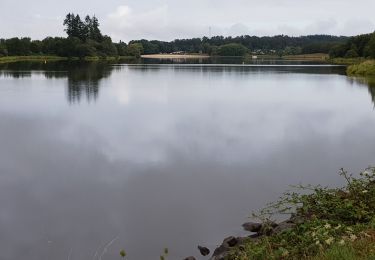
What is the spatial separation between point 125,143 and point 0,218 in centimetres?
787

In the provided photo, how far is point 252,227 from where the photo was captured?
1015 cm

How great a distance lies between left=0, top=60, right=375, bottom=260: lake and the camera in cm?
977

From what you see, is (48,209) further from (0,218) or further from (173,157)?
(173,157)

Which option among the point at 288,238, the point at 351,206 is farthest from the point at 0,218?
the point at 351,206

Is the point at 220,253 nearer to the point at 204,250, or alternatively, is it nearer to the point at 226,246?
the point at 226,246

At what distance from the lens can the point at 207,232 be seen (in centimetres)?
1005

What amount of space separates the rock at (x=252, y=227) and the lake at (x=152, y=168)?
0.22 m

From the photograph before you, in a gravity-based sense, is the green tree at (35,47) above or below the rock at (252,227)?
above

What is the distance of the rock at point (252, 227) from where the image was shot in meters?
10.1

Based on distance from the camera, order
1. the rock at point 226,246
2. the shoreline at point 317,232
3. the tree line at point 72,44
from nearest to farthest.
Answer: the shoreline at point 317,232, the rock at point 226,246, the tree line at point 72,44

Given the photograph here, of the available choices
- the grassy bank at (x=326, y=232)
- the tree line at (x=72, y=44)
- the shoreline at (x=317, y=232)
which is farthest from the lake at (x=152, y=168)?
the tree line at (x=72, y=44)

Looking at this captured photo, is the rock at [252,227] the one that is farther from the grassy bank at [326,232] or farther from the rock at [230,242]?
the rock at [230,242]

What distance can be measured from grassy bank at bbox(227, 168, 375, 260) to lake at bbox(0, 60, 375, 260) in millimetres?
1526

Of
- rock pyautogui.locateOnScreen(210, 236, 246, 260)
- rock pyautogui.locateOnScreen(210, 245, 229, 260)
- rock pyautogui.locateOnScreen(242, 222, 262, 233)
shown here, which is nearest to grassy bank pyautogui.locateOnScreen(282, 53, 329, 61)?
rock pyautogui.locateOnScreen(242, 222, 262, 233)
